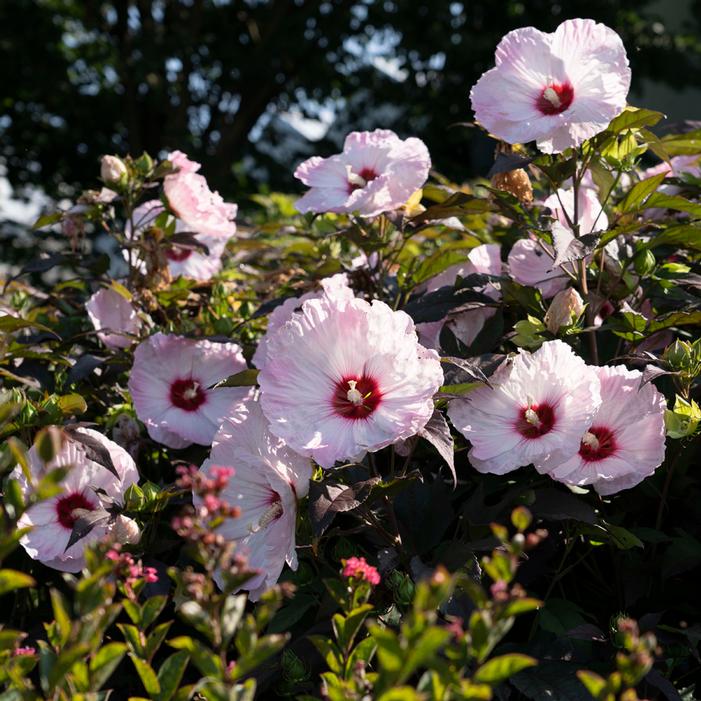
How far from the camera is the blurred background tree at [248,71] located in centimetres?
929

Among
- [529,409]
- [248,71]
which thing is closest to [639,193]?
[529,409]

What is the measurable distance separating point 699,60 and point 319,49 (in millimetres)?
3883

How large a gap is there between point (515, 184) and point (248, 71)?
27.4 feet

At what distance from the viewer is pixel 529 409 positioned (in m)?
1.09

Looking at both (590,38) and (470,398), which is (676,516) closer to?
(470,398)

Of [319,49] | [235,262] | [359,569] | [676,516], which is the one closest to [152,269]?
[235,262]

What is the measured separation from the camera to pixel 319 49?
9945 millimetres

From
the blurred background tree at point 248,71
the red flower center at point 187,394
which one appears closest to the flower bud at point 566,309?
the red flower center at point 187,394

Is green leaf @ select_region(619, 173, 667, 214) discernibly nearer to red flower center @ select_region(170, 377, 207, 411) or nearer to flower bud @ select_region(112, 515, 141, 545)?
red flower center @ select_region(170, 377, 207, 411)

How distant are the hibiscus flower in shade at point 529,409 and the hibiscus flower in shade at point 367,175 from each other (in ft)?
1.19

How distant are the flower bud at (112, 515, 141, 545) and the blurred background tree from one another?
7.91 m

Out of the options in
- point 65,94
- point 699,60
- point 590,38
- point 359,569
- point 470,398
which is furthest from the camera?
point 65,94

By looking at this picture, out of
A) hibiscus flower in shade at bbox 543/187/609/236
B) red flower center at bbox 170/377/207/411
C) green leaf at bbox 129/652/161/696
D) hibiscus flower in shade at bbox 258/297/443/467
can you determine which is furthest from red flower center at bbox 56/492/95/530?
hibiscus flower in shade at bbox 543/187/609/236

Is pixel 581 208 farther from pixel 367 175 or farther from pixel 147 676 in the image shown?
pixel 147 676
